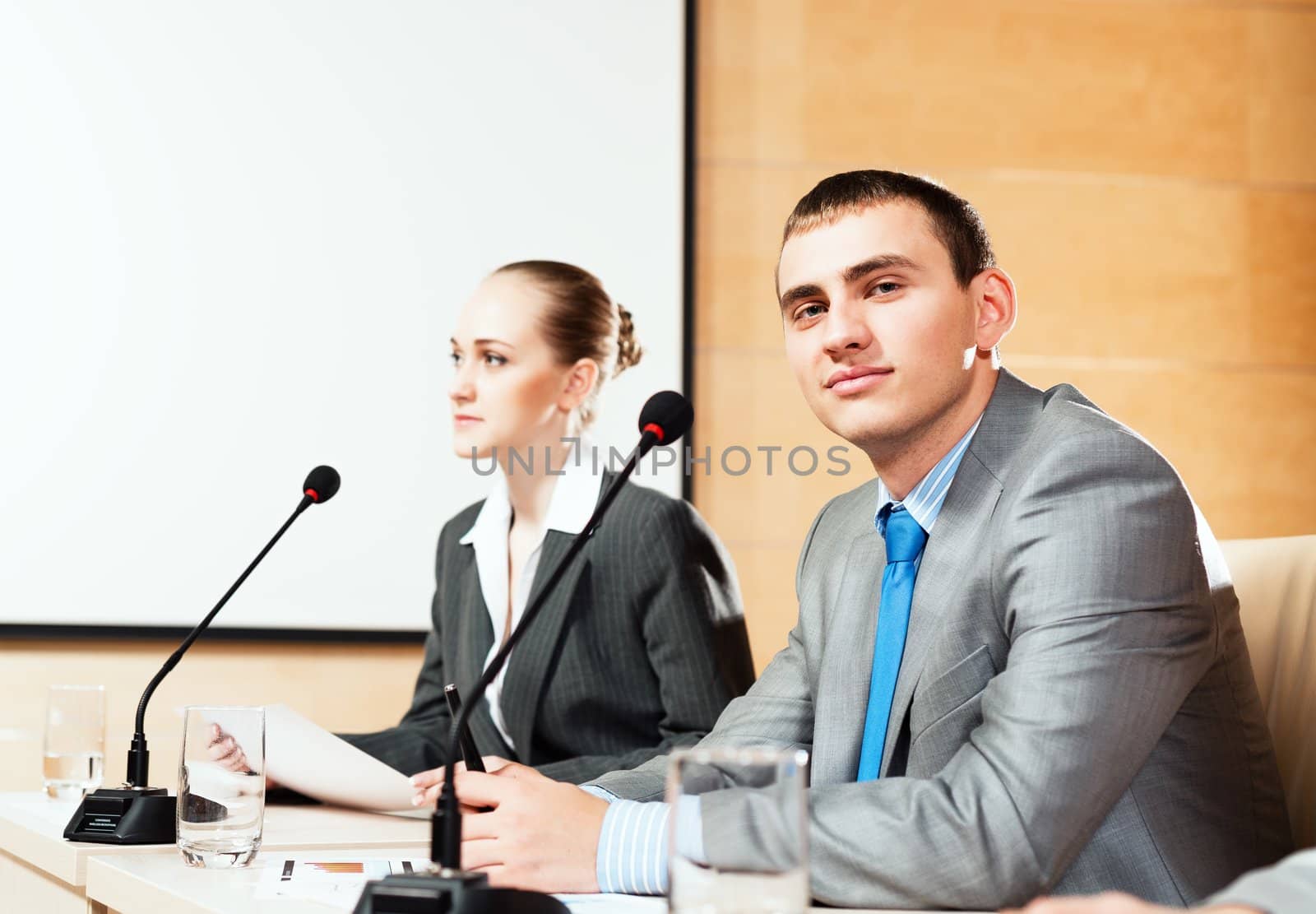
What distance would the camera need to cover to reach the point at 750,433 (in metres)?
3.22

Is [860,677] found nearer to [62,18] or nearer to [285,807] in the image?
[285,807]

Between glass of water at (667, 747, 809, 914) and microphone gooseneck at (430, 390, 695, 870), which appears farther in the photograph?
microphone gooseneck at (430, 390, 695, 870)

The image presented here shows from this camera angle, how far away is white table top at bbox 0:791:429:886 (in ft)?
4.86

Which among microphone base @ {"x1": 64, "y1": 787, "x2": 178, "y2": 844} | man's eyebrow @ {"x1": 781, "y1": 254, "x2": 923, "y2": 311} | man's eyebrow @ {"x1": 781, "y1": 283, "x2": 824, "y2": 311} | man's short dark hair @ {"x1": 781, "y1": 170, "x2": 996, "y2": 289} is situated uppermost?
man's short dark hair @ {"x1": 781, "y1": 170, "x2": 996, "y2": 289}

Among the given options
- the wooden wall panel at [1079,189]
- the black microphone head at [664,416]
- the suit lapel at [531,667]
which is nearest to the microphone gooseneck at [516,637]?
the black microphone head at [664,416]

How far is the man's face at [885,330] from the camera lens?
4.90ft

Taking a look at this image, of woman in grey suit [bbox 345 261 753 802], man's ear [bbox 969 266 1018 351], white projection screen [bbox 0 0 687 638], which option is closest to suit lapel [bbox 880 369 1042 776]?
man's ear [bbox 969 266 1018 351]

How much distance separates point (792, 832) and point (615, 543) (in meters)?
1.54

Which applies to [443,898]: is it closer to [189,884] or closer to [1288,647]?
[189,884]

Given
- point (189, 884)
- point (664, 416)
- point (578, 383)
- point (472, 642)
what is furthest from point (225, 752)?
point (578, 383)

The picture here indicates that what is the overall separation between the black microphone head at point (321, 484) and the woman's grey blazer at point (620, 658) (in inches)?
20.1

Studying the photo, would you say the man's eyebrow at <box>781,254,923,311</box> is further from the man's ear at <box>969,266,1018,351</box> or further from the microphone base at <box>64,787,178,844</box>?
the microphone base at <box>64,787,178,844</box>

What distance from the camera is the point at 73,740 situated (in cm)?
207

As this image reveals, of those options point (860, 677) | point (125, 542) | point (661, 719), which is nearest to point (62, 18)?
point (125, 542)
